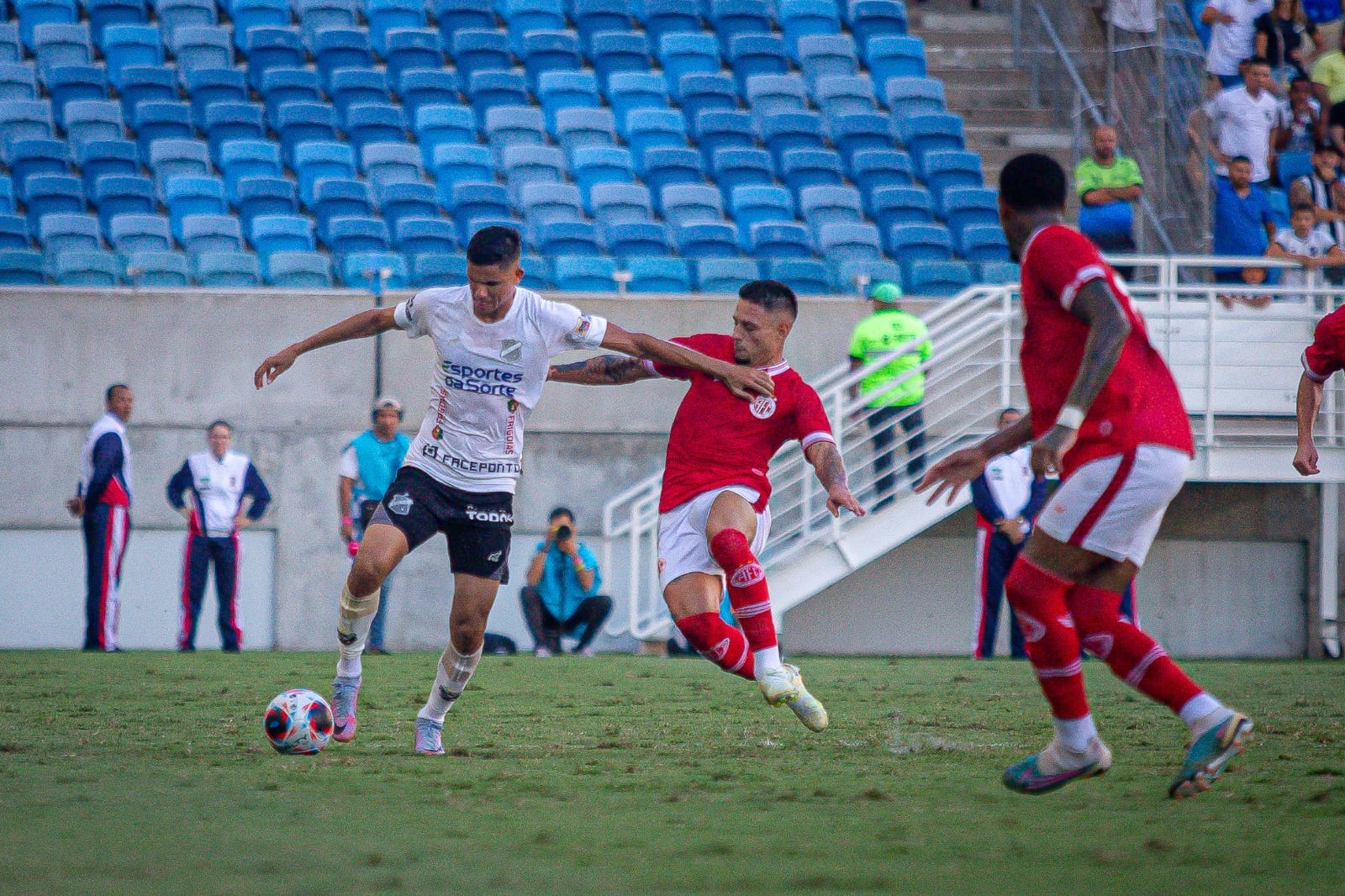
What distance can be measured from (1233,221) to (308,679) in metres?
10.4

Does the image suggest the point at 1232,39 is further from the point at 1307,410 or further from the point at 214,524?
the point at 214,524

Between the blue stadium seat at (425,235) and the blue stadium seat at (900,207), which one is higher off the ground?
the blue stadium seat at (900,207)

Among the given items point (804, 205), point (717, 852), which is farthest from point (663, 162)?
point (717, 852)

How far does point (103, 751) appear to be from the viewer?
257 inches

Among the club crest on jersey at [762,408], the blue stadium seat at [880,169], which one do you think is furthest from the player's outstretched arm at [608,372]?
the blue stadium seat at [880,169]

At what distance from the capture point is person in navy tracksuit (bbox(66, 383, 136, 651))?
1403 centimetres

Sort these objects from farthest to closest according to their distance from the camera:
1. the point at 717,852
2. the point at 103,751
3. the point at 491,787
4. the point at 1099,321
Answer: the point at 103,751, the point at 491,787, the point at 1099,321, the point at 717,852

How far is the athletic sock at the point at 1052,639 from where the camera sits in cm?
525

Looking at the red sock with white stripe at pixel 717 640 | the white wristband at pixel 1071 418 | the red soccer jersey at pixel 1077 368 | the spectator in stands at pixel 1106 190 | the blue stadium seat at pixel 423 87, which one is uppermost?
the blue stadium seat at pixel 423 87

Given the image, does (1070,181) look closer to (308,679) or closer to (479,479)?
(308,679)

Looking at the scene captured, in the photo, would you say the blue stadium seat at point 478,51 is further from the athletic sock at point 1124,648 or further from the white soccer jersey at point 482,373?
the athletic sock at point 1124,648

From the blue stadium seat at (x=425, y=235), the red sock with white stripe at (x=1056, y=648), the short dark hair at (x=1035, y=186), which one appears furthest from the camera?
the blue stadium seat at (x=425, y=235)

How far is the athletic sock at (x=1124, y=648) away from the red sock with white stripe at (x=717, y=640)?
2435mm

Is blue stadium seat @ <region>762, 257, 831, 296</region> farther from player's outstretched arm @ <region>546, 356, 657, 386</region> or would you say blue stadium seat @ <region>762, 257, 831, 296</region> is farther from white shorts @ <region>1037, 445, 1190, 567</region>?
white shorts @ <region>1037, 445, 1190, 567</region>
